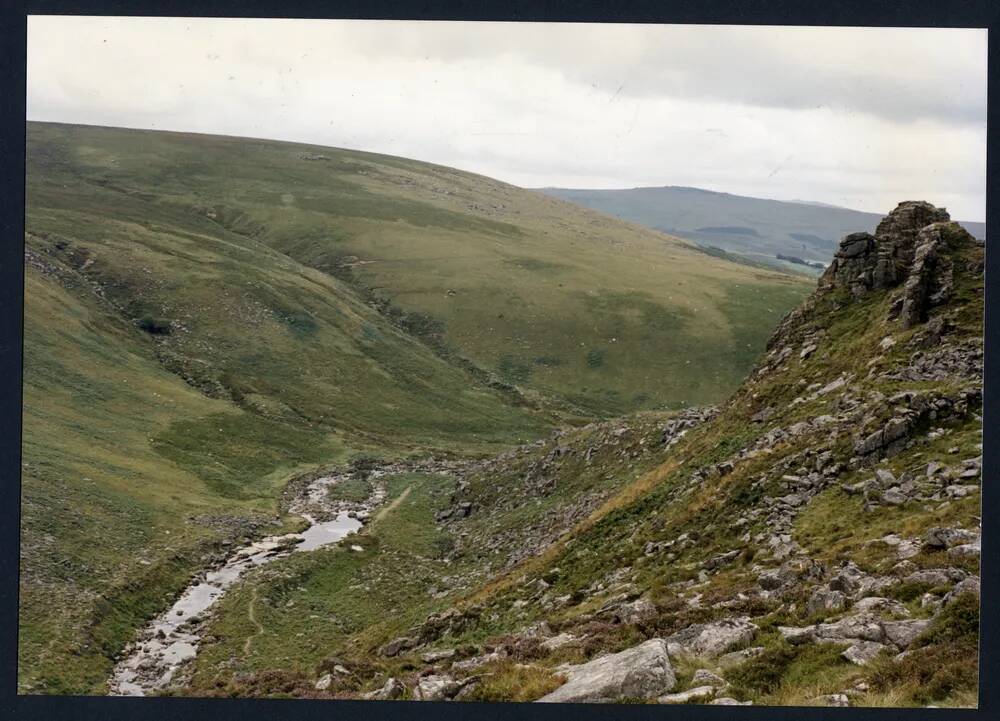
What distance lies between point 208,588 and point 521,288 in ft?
357

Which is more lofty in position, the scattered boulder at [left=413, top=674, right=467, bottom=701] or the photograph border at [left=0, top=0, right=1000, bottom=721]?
the photograph border at [left=0, top=0, right=1000, bottom=721]

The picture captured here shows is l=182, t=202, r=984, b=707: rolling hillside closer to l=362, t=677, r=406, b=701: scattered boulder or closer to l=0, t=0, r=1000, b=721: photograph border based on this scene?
l=362, t=677, r=406, b=701: scattered boulder

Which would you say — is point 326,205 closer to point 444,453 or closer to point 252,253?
point 252,253

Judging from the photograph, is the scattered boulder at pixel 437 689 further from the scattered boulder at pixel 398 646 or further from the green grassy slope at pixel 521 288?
the green grassy slope at pixel 521 288

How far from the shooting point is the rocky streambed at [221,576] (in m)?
33.1

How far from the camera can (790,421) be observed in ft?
105

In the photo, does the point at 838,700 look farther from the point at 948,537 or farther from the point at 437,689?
the point at 437,689

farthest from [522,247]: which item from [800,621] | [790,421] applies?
[800,621]

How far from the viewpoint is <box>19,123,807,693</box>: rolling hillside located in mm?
46750

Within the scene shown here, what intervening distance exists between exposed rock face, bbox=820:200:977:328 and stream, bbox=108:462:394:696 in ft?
104

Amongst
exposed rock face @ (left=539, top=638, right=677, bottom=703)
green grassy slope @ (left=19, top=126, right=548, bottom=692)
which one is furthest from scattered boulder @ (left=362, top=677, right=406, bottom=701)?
green grassy slope @ (left=19, top=126, right=548, bottom=692)

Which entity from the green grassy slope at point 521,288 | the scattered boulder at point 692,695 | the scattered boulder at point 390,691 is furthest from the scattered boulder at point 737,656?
the green grassy slope at point 521,288

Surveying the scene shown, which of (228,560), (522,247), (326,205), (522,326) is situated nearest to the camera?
(228,560)

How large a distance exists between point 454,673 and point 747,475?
12678mm
